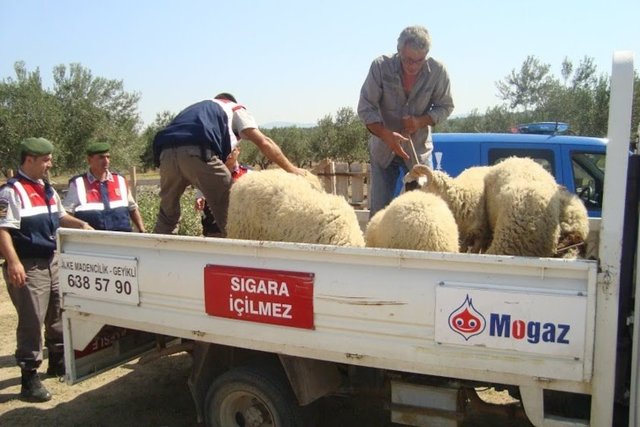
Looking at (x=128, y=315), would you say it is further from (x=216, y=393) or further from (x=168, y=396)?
(x=168, y=396)

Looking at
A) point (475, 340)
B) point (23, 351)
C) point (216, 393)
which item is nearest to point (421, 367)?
point (475, 340)

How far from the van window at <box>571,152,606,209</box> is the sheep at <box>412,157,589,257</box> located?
412 centimetres

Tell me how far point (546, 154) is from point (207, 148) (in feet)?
16.7

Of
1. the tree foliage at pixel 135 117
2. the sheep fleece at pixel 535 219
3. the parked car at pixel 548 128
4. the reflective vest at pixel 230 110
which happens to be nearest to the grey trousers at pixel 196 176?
the reflective vest at pixel 230 110

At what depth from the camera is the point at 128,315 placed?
3.87 meters

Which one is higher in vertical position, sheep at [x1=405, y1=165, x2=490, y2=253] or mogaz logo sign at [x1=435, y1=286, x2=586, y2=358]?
sheep at [x1=405, y1=165, x2=490, y2=253]

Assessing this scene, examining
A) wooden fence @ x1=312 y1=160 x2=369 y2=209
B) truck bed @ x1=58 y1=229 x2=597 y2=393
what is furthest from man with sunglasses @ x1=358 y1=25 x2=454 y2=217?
wooden fence @ x1=312 y1=160 x2=369 y2=209

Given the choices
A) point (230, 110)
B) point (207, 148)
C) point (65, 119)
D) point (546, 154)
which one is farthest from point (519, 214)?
point (65, 119)

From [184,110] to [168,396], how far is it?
8.81 feet

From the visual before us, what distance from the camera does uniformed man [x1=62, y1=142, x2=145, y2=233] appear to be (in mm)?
5676

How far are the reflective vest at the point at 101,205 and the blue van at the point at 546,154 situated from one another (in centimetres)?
392

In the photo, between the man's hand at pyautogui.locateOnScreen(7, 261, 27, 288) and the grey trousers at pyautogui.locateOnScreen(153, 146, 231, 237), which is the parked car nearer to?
the grey trousers at pyautogui.locateOnScreen(153, 146, 231, 237)

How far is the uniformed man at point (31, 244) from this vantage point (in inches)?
202

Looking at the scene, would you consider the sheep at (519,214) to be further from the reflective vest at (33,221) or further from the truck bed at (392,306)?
the reflective vest at (33,221)
